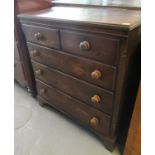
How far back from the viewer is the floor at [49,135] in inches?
48.4

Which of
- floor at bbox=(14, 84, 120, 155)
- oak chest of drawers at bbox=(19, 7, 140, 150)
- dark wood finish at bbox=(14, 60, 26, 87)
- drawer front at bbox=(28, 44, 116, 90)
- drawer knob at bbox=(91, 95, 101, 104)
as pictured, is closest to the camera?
oak chest of drawers at bbox=(19, 7, 140, 150)

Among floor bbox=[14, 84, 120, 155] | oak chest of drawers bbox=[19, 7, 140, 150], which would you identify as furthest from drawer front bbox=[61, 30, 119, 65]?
floor bbox=[14, 84, 120, 155]

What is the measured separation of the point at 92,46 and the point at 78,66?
20cm

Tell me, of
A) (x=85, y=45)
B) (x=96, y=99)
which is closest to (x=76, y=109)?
(x=96, y=99)

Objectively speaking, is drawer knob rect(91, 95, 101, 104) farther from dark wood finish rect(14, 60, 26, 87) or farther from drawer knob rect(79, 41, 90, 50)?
dark wood finish rect(14, 60, 26, 87)

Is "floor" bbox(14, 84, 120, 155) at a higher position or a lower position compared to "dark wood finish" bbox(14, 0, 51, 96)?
lower

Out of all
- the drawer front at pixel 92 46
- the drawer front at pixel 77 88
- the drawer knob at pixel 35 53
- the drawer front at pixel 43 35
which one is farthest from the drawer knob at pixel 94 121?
the drawer knob at pixel 35 53

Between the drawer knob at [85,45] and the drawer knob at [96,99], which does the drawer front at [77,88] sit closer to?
the drawer knob at [96,99]

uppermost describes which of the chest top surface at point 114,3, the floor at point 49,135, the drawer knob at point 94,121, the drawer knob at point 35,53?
the chest top surface at point 114,3

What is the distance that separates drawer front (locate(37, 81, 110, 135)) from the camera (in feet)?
3.63

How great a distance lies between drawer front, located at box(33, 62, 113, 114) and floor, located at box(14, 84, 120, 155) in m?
0.38
